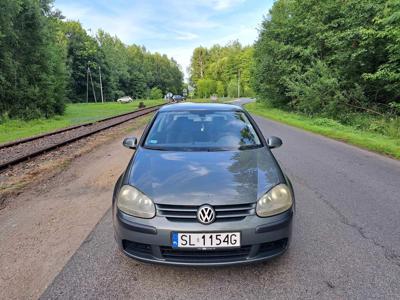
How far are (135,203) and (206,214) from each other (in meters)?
0.65

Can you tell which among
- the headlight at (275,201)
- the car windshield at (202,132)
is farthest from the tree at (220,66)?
the headlight at (275,201)

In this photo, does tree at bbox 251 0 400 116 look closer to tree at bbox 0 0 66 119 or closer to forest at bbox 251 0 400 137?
forest at bbox 251 0 400 137

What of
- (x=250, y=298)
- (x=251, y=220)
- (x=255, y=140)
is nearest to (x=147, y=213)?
(x=251, y=220)

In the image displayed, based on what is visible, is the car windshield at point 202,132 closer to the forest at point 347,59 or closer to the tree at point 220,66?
the forest at point 347,59

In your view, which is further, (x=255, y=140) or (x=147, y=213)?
(x=255, y=140)

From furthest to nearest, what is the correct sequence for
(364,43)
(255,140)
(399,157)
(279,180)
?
1. (364,43)
2. (399,157)
3. (255,140)
4. (279,180)

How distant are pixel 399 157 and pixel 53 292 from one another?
8.70 metres

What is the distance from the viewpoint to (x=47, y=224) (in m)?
4.28

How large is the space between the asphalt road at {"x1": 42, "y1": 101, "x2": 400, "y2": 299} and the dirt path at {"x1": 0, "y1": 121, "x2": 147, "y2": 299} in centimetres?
18

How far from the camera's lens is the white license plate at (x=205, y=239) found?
2672 millimetres

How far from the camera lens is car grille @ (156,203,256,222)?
2.72 meters

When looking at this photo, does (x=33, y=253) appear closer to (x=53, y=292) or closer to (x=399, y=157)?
(x=53, y=292)

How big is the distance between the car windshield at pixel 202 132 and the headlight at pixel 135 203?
960 millimetres

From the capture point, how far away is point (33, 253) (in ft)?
11.4
